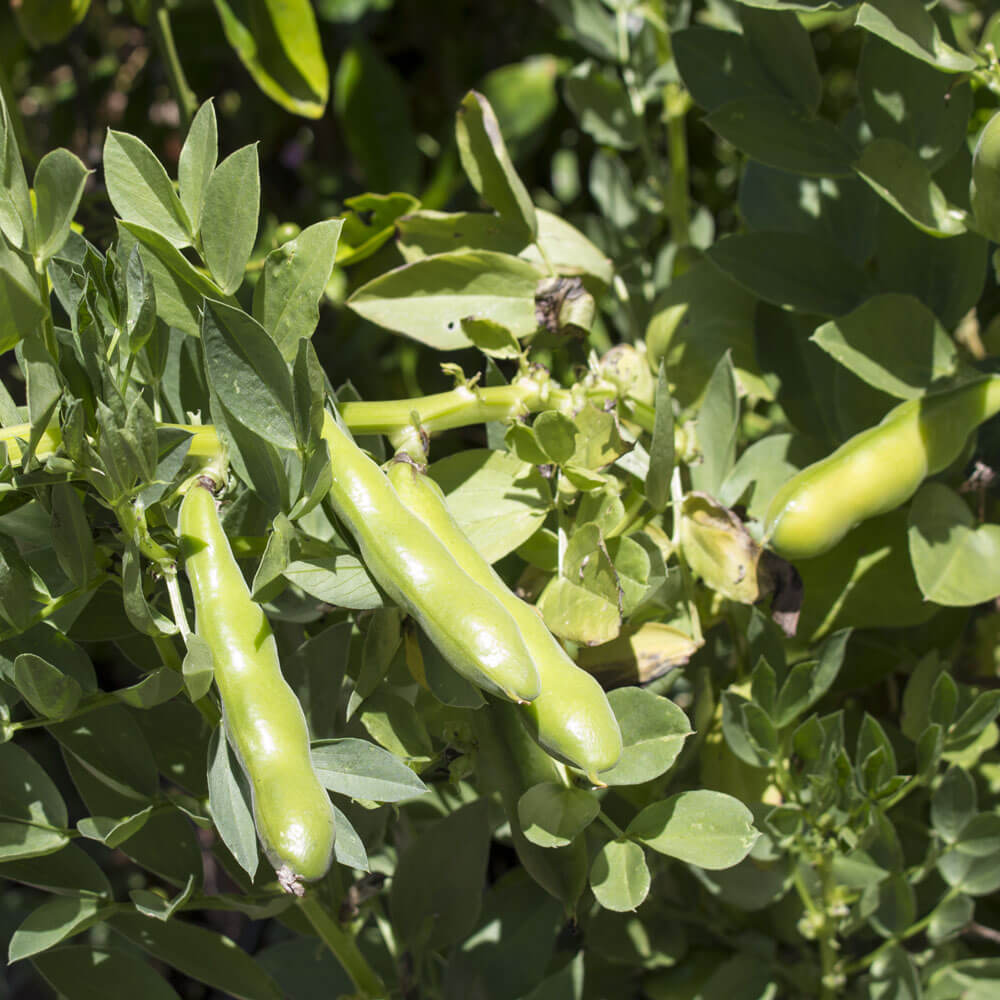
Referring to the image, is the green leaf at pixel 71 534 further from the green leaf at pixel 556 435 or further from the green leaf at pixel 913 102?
the green leaf at pixel 913 102

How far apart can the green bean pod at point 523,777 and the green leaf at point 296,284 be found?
23 centimetres

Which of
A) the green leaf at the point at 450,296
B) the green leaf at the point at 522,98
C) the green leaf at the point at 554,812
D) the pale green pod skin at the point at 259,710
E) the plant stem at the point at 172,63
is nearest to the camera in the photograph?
the pale green pod skin at the point at 259,710

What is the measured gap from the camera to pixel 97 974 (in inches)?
26.3

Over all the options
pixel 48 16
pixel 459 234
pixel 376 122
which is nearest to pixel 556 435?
pixel 459 234

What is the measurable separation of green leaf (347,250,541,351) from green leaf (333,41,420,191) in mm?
562

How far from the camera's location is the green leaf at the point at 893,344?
28.6 inches

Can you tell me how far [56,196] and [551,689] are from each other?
1.14 ft

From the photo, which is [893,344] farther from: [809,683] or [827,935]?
[827,935]

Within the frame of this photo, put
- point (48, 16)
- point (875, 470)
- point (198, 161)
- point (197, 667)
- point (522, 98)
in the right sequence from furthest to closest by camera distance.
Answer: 1. point (522, 98)
2. point (48, 16)
3. point (875, 470)
4. point (198, 161)
5. point (197, 667)

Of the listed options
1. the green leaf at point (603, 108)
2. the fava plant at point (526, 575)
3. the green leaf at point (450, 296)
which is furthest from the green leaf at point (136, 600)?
the green leaf at point (603, 108)

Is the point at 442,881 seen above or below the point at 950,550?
below

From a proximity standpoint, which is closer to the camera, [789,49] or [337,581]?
[337,581]

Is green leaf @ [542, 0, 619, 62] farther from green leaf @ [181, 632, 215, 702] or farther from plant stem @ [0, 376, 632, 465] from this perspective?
green leaf @ [181, 632, 215, 702]

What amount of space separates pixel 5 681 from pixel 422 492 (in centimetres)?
24
